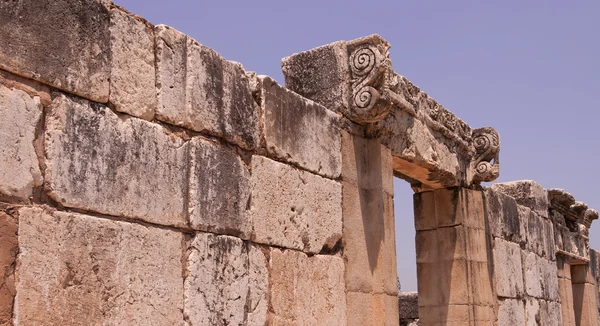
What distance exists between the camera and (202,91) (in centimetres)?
430

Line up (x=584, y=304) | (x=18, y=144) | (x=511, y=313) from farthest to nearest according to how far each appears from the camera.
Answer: (x=584, y=304) → (x=511, y=313) → (x=18, y=144)

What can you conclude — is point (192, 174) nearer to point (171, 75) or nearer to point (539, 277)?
point (171, 75)

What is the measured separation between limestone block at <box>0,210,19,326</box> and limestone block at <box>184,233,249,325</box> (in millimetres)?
1088

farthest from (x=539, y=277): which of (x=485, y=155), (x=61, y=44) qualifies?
(x=61, y=44)

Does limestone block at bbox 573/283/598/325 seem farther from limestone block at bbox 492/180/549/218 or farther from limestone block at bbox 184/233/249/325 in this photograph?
limestone block at bbox 184/233/249/325

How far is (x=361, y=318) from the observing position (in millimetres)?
5625

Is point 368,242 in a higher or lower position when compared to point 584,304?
higher

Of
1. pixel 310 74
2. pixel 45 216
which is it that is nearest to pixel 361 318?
pixel 310 74

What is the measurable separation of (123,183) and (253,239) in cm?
114

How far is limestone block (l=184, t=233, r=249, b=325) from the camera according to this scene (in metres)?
4.04

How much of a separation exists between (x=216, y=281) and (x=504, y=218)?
19.2 ft

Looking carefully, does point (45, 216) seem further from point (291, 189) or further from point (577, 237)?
point (577, 237)

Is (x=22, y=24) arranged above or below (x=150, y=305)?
above

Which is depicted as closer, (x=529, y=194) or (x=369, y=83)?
(x=369, y=83)
